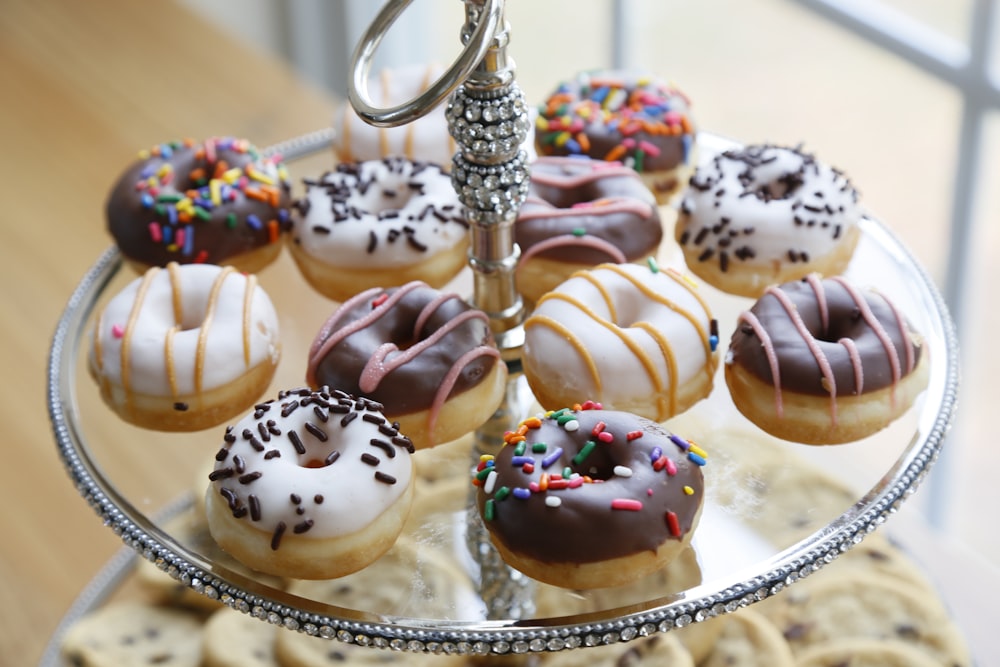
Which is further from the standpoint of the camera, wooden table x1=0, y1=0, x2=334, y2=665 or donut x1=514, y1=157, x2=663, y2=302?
wooden table x1=0, y1=0, x2=334, y2=665

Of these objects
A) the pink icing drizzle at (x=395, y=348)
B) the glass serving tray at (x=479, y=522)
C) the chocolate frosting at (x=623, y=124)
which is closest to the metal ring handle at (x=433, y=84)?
the pink icing drizzle at (x=395, y=348)

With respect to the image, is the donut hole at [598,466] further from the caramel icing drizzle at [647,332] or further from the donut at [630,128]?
the donut at [630,128]

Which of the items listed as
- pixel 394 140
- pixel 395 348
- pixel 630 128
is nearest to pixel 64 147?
pixel 394 140

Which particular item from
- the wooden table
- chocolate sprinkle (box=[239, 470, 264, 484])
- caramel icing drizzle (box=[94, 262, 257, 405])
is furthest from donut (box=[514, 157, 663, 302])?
the wooden table

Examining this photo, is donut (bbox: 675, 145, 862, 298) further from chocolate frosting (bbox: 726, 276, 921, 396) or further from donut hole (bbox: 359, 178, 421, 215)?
donut hole (bbox: 359, 178, 421, 215)

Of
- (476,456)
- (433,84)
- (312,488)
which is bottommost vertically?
(476,456)

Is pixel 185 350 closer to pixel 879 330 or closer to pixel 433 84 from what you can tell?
pixel 433 84

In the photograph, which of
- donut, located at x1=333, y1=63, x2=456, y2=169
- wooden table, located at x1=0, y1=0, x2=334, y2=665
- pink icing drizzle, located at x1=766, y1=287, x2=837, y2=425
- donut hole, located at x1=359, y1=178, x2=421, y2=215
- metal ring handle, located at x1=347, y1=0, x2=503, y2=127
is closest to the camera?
metal ring handle, located at x1=347, y1=0, x2=503, y2=127
